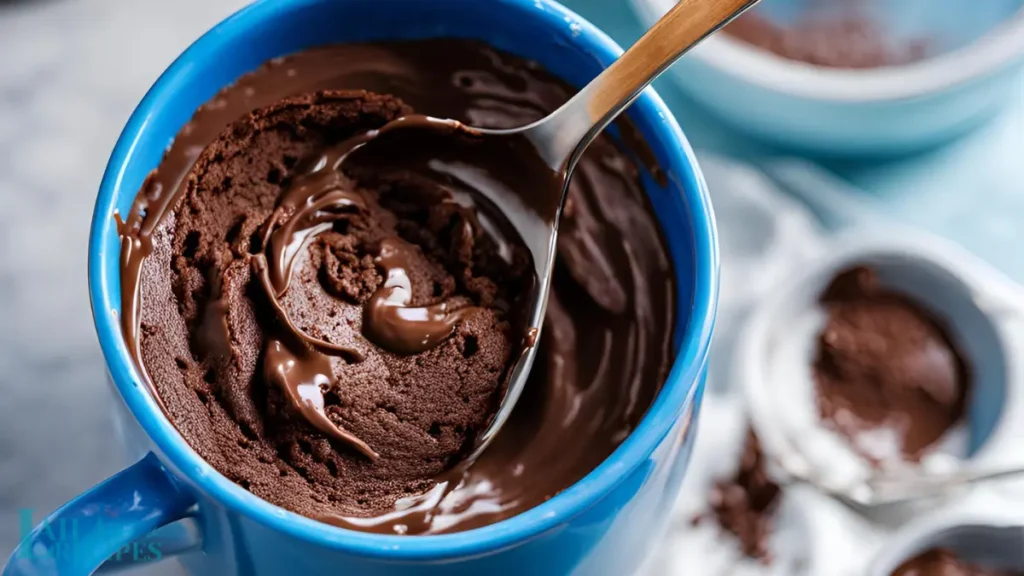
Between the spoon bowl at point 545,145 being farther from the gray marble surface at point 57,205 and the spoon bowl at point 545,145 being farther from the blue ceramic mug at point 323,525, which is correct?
the gray marble surface at point 57,205

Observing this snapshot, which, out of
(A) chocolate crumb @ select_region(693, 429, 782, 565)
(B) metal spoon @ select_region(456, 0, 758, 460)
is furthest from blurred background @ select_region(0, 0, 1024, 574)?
(B) metal spoon @ select_region(456, 0, 758, 460)

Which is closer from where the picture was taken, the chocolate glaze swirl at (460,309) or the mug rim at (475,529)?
the mug rim at (475,529)

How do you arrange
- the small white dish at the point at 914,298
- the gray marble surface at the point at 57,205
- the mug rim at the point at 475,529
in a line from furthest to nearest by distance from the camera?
the small white dish at the point at 914,298, the gray marble surface at the point at 57,205, the mug rim at the point at 475,529

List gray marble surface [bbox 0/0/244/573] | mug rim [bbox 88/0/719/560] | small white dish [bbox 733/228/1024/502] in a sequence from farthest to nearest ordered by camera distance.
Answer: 1. small white dish [bbox 733/228/1024/502]
2. gray marble surface [bbox 0/0/244/573]
3. mug rim [bbox 88/0/719/560]

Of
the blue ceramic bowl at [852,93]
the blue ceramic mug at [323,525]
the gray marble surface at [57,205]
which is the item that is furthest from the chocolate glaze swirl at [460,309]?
the blue ceramic bowl at [852,93]

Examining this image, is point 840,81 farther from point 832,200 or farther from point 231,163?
point 231,163

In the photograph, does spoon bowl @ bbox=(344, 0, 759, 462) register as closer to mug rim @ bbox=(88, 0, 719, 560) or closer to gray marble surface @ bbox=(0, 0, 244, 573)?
mug rim @ bbox=(88, 0, 719, 560)

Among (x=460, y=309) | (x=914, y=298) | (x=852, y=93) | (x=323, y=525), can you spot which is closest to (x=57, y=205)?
(x=460, y=309)
